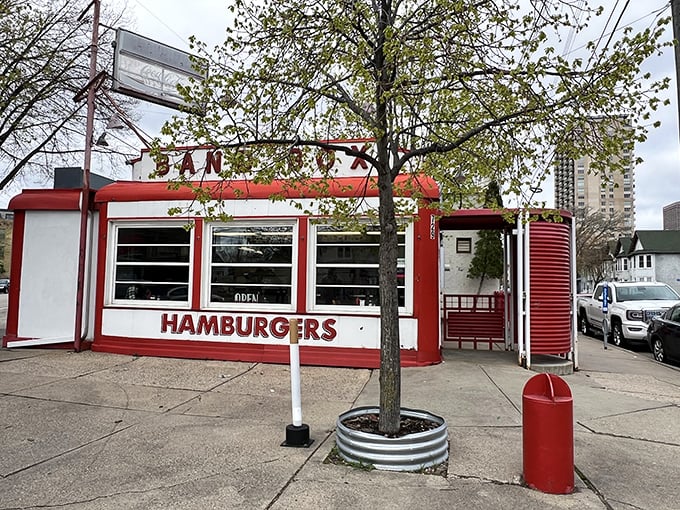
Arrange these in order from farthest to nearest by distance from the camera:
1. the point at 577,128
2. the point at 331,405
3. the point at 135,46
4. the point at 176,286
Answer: the point at 135,46 → the point at 176,286 → the point at 331,405 → the point at 577,128

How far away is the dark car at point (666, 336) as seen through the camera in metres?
10.6

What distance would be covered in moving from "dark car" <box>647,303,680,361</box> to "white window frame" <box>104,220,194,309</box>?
9.99 metres

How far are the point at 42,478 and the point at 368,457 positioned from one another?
2.71 meters

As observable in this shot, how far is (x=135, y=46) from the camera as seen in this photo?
11.0 m

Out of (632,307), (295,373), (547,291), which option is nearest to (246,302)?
(295,373)

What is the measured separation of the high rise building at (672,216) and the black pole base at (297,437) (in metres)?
82.1

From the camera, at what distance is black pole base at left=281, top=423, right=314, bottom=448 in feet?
15.8

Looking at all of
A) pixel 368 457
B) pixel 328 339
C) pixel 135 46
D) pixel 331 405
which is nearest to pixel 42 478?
pixel 368 457

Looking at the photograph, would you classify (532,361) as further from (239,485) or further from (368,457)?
(239,485)

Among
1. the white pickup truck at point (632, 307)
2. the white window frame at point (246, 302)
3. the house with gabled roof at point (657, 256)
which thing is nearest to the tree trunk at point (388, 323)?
the white window frame at point (246, 302)

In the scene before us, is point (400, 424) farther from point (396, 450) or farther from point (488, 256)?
point (488, 256)

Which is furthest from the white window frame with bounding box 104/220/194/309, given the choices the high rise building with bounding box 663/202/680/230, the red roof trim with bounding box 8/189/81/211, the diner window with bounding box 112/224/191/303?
the high rise building with bounding box 663/202/680/230

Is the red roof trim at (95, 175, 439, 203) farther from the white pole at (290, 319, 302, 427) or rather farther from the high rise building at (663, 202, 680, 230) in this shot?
the high rise building at (663, 202, 680, 230)

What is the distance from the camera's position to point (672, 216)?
73.2m
